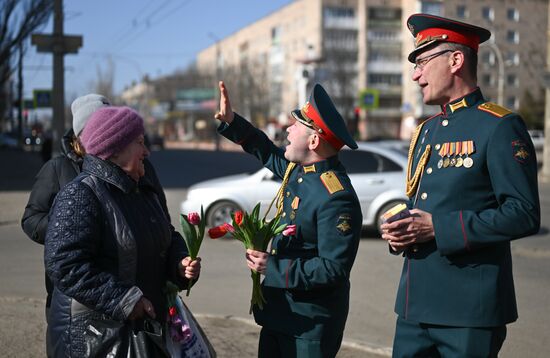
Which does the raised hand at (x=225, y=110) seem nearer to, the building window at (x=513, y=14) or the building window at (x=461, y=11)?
the building window at (x=461, y=11)

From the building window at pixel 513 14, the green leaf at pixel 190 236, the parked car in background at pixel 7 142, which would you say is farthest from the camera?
the building window at pixel 513 14

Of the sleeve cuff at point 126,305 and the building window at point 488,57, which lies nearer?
the sleeve cuff at point 126,305

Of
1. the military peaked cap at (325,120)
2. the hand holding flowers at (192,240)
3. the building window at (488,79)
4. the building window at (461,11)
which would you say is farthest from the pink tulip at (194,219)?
the building window at (461,11)

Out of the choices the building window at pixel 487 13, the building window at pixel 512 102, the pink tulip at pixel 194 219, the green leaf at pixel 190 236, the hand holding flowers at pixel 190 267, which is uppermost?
the building window at pixel 487 13

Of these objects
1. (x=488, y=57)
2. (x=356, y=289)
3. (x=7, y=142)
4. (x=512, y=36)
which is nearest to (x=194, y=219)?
(x=356, y=289)

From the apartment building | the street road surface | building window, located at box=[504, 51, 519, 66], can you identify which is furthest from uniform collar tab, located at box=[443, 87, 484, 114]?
building window, located at box=[504, 51, 519, 66]

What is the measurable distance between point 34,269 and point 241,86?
81589 mm

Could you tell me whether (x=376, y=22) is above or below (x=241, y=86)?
above

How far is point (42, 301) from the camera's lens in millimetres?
6859

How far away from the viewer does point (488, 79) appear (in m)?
80.1

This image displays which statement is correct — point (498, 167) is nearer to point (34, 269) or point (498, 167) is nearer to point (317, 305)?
point (317, 305)

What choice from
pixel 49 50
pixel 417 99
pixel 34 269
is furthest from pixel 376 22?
Answer: pixel 34 269

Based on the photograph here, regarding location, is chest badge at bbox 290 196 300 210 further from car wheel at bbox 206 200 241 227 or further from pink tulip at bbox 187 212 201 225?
car wheel at bbox 206 200 241 227

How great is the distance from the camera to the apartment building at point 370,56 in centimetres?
7894
